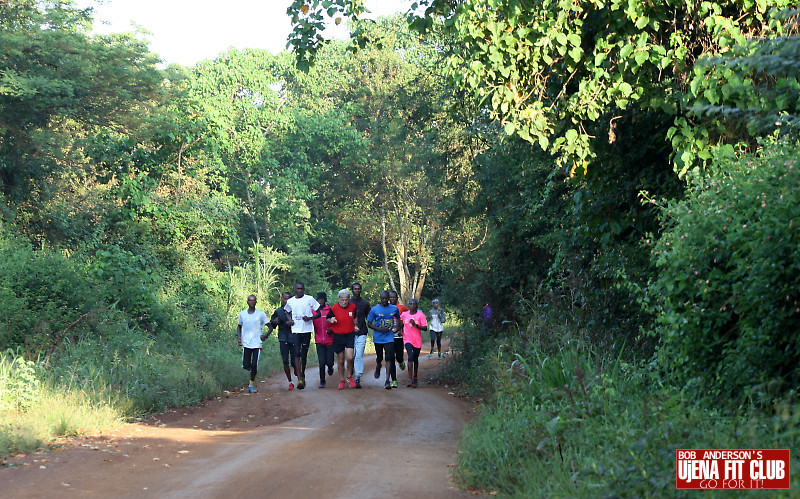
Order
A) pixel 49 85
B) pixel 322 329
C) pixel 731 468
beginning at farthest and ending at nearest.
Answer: pixel 49 85 < pixel 322 329 < pixel 731 468

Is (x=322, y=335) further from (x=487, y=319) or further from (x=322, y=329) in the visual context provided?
(x=487, y=319)

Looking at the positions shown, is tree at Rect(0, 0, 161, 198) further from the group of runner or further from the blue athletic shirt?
the blue athletic shirt

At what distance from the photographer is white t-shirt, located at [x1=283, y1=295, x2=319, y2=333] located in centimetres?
1562

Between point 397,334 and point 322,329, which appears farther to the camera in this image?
point 397,334

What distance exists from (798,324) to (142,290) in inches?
614

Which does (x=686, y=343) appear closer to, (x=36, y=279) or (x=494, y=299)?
(x=494, y=299)

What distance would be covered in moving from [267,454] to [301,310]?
7.11m

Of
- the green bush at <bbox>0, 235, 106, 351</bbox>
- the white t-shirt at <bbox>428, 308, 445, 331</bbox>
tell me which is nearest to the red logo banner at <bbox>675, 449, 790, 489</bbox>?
the green bush at <bbox>0, 235, 106, 351</bbox>

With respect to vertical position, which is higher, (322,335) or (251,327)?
(251,327)

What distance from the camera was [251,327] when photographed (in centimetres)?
1550

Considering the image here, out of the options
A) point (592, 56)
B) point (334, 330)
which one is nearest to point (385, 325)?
point (334, 330)

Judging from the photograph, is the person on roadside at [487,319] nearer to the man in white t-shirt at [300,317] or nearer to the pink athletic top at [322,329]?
the pink athletic top at [322,329]

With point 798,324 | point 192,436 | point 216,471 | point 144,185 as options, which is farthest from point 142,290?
point 798,324

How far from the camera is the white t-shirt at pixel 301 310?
15.6 meters
